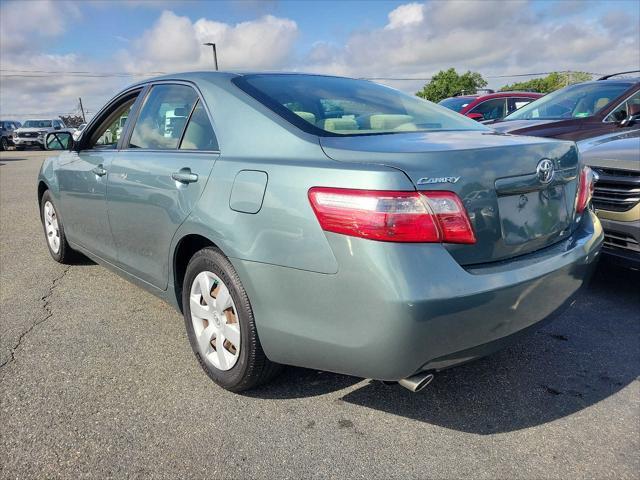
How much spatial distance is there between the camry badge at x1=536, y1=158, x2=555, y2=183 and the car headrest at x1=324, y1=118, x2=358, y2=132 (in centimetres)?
85

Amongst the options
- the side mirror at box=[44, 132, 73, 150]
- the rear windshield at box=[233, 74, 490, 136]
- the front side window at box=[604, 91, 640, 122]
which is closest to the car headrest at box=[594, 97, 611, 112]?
the front side window at box=[604, 91, 640, 122]

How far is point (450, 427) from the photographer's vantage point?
246 centimetres

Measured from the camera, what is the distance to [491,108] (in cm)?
1113

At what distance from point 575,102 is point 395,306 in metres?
5.93

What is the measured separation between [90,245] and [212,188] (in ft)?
6.22

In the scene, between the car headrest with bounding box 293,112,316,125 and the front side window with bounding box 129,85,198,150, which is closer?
the car headrest with bounding box 293,112,316,125

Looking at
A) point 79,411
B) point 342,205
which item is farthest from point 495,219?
point 79,411

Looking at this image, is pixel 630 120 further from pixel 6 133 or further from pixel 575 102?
pixel 6 133

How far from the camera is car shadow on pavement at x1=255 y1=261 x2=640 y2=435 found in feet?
8.38

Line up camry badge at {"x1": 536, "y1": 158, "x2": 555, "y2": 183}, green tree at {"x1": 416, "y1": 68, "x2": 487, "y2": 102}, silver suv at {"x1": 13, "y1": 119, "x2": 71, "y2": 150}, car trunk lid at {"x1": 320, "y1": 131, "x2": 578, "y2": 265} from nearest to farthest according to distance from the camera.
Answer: car trunk lid at {"x1": 320, "y1": 131, "x2": 578, "y2": 265} → camry badge at {"x1": 536, "y1": 158, "x2": 555, "y2": 183} → silver suv at {"x1": 13, "y1": 119, "x2": 71, "y2": 150} → green tree at {"x1": 416, "y1": 68, "x2": 487, "y2": 102}

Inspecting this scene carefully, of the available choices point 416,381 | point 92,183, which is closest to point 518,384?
point 416,381

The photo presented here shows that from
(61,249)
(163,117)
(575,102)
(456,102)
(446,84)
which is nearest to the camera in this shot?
(163,117)

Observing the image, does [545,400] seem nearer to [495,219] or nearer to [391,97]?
[495,219]

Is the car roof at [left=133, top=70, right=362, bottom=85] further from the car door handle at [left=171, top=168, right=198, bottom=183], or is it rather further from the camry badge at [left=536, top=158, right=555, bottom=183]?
the camry badge at [left=536, top=158, right=555, bottom=183]
